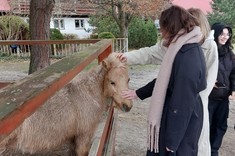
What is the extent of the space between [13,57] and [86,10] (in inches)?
618

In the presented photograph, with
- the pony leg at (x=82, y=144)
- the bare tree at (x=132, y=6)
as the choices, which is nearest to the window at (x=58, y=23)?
the bare tree at (x=132, y=6)

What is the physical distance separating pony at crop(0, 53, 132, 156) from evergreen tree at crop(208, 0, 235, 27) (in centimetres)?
2516

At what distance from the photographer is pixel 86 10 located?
1224 inches

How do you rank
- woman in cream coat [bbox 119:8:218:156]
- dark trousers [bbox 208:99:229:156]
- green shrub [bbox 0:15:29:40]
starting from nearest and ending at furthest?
1. woman in cream coat [bbox 119:8:218:156]
2. dark trousers [bbox 208:99:229:156]
3. green shrub [bbox 0:15:29:40]

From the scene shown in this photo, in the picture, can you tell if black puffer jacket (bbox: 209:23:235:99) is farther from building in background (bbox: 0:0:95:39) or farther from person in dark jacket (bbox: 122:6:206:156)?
building in background (bbox: 0:0:95:39)

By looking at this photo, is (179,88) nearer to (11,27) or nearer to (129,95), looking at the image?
(129,95)

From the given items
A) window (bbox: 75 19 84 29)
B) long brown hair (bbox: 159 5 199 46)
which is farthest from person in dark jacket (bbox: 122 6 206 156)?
window (bbox: 75 19 84 29)

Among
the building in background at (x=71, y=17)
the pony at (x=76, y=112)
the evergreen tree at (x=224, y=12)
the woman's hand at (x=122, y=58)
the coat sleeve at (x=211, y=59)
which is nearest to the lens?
the pony at (x=76, y=112)

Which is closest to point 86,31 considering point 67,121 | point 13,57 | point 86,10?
point 86,10

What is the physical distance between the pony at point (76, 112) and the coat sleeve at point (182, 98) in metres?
0.66

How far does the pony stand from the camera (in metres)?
2.34

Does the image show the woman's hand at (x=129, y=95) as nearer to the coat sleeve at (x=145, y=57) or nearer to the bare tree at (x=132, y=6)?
the coat sleeve at (x=145, y=57)

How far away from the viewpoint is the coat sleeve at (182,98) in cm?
204

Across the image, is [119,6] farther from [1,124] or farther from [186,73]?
[1,124]
